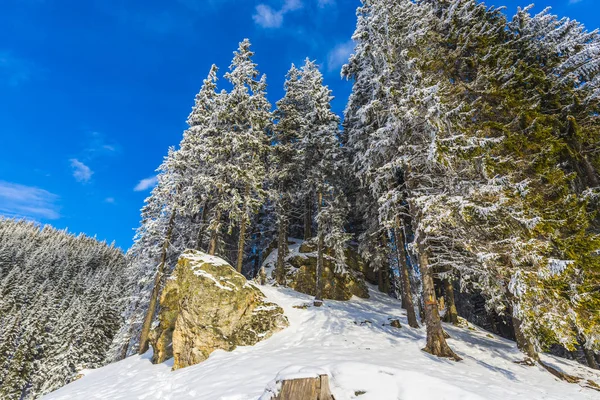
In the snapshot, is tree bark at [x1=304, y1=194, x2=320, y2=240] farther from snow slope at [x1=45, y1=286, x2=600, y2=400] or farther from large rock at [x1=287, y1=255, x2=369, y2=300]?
snow slope at [x1=45, y1=286, x2=600, y2=400]

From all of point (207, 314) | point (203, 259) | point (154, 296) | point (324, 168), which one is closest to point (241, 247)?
point (203, 259)

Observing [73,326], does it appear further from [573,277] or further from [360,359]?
[573,277]

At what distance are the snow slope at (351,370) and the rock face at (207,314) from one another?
1.80 feet

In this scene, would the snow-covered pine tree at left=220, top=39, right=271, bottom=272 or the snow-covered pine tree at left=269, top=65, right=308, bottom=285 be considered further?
the snow-covered pine tree at left=269, top=65, right=308, bottom=285

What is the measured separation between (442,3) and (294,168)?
13907mm

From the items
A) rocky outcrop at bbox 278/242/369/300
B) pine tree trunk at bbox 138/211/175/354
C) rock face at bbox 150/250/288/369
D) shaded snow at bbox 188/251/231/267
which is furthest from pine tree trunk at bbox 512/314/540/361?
pine tree trunk at bbox 138/211/175/354

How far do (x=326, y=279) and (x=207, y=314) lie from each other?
1058 cm

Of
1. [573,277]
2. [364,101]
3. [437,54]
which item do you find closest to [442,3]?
[437,54]

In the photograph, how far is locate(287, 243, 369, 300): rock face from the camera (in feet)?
66.0

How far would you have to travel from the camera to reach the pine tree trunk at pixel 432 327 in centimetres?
930

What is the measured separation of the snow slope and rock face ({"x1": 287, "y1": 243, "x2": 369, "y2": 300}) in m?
5.16

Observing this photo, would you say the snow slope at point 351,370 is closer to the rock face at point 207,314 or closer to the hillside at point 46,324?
the rock face at point 207,314

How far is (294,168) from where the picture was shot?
71.9 feet

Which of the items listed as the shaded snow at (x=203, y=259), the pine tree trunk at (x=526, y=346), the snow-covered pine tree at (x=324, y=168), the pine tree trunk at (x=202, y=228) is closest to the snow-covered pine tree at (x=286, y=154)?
Result: the snow-covered pine tree at (x=324, y=168)
